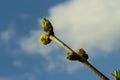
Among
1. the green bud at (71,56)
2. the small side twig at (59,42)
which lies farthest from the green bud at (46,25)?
the green bud at (71,56)

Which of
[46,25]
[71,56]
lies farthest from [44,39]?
[71,56]

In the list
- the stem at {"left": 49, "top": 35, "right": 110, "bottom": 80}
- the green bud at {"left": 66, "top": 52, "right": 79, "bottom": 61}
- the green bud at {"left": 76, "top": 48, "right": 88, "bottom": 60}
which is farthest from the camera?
the green bud at {"left": 76, "top": 48, "right": 88, "bottom": 60}

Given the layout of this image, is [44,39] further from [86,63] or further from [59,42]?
[86,63]

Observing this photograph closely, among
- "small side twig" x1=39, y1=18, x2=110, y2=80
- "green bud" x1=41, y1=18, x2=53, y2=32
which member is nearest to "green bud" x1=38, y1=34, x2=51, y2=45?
"small side twig" x1=39, y1=18, x2=110, y2=80

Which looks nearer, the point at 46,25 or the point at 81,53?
the point at 46,25

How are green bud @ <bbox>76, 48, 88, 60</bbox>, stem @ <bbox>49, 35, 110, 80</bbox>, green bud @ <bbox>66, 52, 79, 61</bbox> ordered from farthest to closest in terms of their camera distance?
green bud @ <bbox>76, 48, 88, 60</bbox> → green bud @ <bbox>66, 52, 79, 61</bbox> → stem @ <bbox>49, 35, 110, 80</bbox>

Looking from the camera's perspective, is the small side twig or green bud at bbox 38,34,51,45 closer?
the small side twig

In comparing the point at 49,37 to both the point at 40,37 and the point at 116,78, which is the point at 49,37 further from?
the point at 116,78

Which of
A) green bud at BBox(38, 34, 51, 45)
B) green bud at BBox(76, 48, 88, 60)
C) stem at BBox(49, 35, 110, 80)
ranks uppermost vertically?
green bud at BBox(38, 34, 51, 45)

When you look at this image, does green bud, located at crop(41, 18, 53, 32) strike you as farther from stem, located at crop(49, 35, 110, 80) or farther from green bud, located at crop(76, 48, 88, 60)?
green bud, located at crop(76, 48, 88, 60)

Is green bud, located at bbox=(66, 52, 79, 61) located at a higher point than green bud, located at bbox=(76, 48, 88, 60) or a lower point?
lower

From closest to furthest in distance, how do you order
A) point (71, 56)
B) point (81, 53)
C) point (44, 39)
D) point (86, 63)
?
point (86, 63) → point (71, 56) → point (81, 53) → point (44, 39)

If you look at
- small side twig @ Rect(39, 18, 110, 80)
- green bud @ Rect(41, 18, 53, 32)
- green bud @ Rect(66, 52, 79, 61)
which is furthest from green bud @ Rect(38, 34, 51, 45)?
green bud @ Rect(66, 52, 79, 61)
